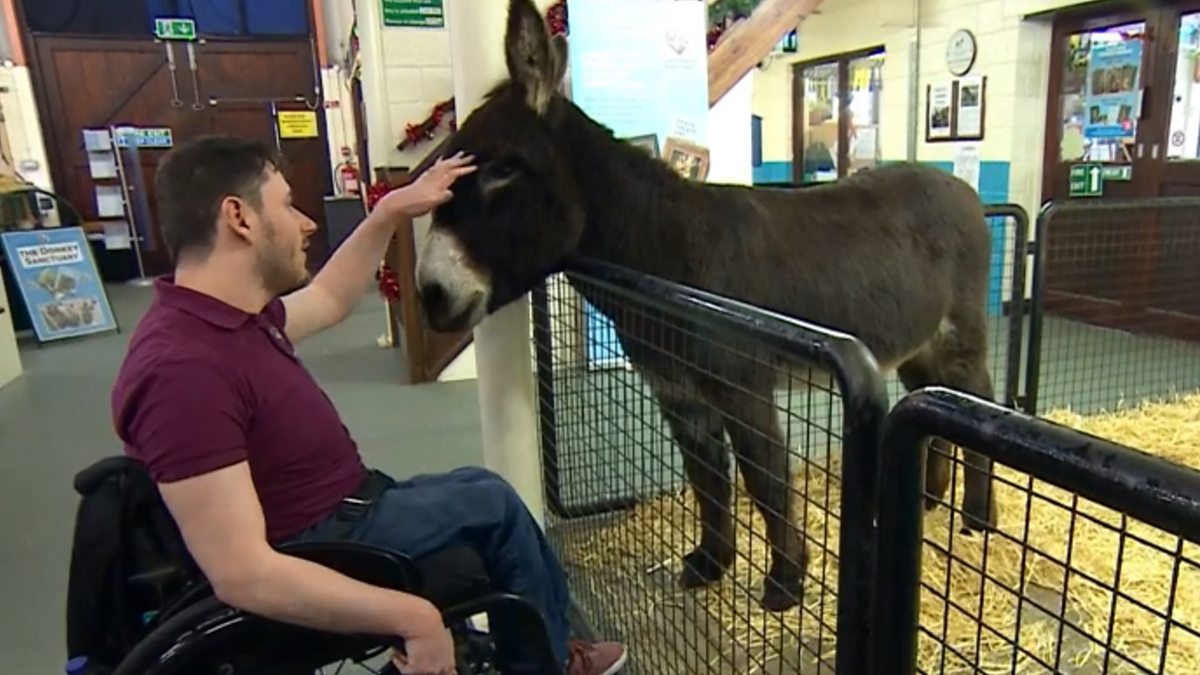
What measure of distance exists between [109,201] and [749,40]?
708 centimetres

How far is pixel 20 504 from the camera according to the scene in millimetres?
2982

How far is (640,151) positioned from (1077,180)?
4445 mm

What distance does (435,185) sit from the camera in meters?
1.57

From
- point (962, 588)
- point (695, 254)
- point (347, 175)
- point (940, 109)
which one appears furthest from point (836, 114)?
point (695, 254)

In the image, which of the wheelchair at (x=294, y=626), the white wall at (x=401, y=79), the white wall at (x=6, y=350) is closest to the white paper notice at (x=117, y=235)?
the white wall at (x=6, y=350)

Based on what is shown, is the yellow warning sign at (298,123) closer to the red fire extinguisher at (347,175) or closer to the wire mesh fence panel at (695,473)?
the red fire extinguisher at (347,175)

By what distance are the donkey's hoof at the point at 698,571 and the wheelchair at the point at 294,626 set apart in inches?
21.9

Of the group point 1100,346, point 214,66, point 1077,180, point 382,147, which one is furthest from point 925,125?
point 214,66

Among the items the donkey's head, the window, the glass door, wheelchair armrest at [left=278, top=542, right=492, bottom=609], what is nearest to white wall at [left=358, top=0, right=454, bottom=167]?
the donkey's head

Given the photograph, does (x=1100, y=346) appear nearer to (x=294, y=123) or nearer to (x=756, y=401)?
(x=756, y=401)

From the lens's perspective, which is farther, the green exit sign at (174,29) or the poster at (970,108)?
the green exit sign at (174,29)

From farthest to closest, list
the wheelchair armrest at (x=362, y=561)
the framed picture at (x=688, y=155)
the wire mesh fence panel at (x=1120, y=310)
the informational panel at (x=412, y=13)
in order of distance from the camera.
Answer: the informational panel at (x=412, y=13) → the wire mesh fence panel at (x=1120, y=310) → the framed picture at (x=688, y=155) → the wheelchair armrest at (x=362, y=561)

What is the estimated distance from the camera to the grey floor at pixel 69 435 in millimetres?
2291

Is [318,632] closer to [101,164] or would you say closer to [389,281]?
[389,281]
